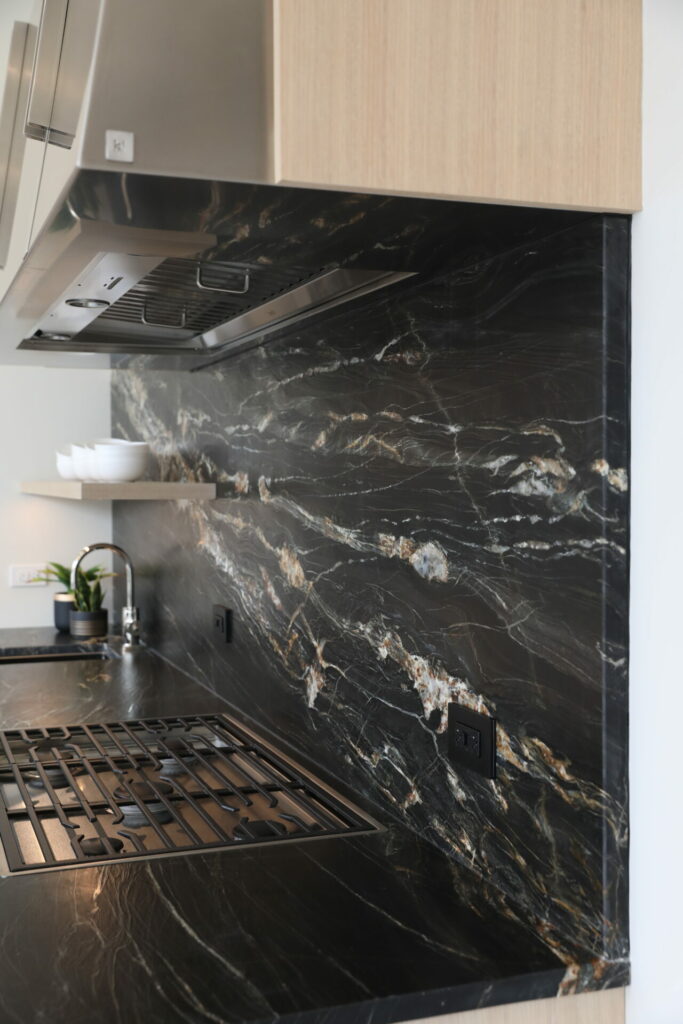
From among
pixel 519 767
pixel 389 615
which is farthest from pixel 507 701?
pixel 389 615

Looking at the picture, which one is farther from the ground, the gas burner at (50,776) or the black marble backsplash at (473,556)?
the black marble backsplash at (473,556)

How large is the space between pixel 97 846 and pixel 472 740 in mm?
527

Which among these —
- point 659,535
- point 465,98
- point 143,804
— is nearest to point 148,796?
point 143,804

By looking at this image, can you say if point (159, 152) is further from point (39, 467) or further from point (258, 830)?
point (39, 467)

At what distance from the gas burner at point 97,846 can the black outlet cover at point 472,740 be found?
464 mm

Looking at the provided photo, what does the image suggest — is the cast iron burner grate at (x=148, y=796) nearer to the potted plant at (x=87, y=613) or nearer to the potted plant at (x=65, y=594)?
the potted plant at (x=87, y=613)

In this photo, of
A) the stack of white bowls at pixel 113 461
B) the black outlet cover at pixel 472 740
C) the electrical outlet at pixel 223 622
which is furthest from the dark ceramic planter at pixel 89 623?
the black outlet cover at pixel 472 740

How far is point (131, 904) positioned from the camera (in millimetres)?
1187

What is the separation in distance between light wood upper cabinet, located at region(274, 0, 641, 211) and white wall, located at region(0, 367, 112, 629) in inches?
114

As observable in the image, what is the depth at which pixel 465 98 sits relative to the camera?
0.98m

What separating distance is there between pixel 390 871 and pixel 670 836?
0.40m

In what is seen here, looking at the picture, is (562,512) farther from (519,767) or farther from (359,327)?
(359,327)

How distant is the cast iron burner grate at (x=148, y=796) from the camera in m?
1.41

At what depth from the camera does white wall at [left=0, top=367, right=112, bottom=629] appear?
11.9 ft
